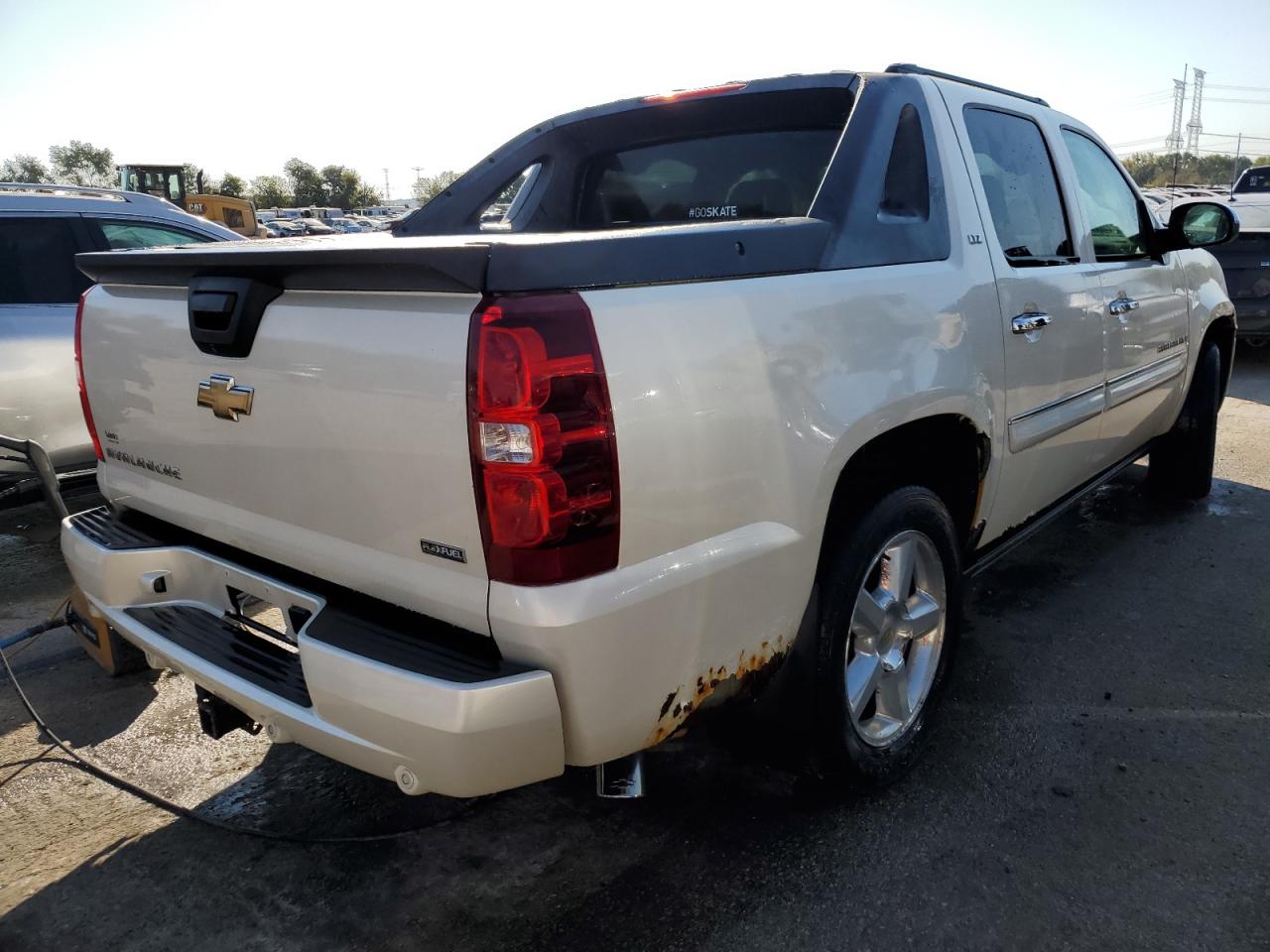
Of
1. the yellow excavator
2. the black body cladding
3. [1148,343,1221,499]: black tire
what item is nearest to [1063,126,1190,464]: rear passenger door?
[1148,343,1221,499]: black tire

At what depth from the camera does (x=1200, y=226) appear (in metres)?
4.27

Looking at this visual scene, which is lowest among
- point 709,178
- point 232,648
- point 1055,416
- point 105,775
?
point 105,775

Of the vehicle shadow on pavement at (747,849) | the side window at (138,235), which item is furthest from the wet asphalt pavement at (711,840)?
the side window at (138,235)

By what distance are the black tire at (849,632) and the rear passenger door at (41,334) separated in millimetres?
4221

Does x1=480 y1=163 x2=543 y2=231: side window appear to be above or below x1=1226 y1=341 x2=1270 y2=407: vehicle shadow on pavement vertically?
above

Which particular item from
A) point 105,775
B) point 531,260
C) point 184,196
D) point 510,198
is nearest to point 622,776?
point 531,260

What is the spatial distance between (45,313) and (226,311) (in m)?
3.57

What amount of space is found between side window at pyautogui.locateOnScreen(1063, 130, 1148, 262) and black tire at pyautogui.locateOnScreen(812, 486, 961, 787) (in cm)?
163

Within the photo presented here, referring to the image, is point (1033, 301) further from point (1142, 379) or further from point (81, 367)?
point (81, 367)

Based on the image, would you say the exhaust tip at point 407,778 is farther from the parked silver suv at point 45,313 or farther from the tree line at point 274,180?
the tree line at point 274,180

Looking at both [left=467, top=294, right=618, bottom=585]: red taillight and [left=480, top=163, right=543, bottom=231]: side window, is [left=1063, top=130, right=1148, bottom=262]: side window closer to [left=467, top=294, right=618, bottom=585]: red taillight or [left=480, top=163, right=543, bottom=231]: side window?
[left=480, top=163, right=543, bottom=231]: side window

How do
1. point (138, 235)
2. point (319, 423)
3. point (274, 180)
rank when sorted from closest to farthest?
point (319, 423) → point (138, 235) → point (274, 180)

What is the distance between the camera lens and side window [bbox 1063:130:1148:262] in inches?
144

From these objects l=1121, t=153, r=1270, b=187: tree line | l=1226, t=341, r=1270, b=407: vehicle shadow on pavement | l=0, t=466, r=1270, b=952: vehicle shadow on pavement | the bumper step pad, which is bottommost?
l=0, t=466, r=1270, b=952: vehicle shadow on pavement
